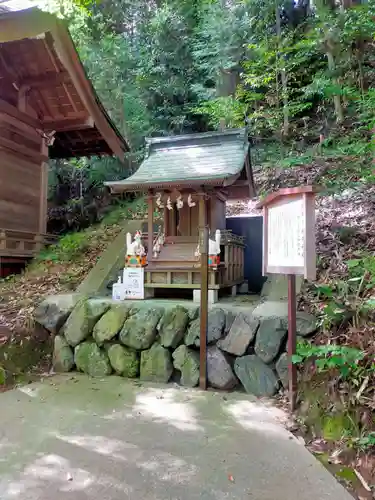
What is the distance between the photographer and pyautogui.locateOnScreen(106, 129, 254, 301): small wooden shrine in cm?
567

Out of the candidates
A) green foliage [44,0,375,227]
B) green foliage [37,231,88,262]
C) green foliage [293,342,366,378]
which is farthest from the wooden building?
green foliage [293,342,366,378]

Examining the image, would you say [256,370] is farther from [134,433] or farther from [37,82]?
[37,82]

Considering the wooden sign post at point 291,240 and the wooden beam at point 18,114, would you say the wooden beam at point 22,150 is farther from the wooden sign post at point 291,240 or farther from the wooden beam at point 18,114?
the wooden sign post at point 291,240

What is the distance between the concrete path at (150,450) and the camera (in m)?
2.50

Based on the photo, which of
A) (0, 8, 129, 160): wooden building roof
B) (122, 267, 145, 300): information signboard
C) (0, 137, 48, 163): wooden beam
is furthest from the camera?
(0, 137, 48, 163): wooden beam

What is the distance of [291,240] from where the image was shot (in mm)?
3732

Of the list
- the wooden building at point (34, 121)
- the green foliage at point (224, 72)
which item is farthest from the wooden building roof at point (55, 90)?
the green foliage at point (224, 72)

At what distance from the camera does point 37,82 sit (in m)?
7.79

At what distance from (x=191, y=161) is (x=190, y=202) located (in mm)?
1042

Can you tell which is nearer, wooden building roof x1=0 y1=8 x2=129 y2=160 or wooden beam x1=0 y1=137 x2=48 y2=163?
wooden building roof x1=0 y1=8 x2=129 y2=160

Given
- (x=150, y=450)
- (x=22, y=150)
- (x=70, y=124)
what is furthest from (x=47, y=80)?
(x=150, y=450)

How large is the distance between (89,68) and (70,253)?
790 centimetres

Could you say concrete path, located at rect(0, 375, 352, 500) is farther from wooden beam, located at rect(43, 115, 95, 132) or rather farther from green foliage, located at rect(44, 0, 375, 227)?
green foliage, located at rect(44, 0, 375, 227)

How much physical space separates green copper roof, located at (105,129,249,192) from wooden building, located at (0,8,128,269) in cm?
213
